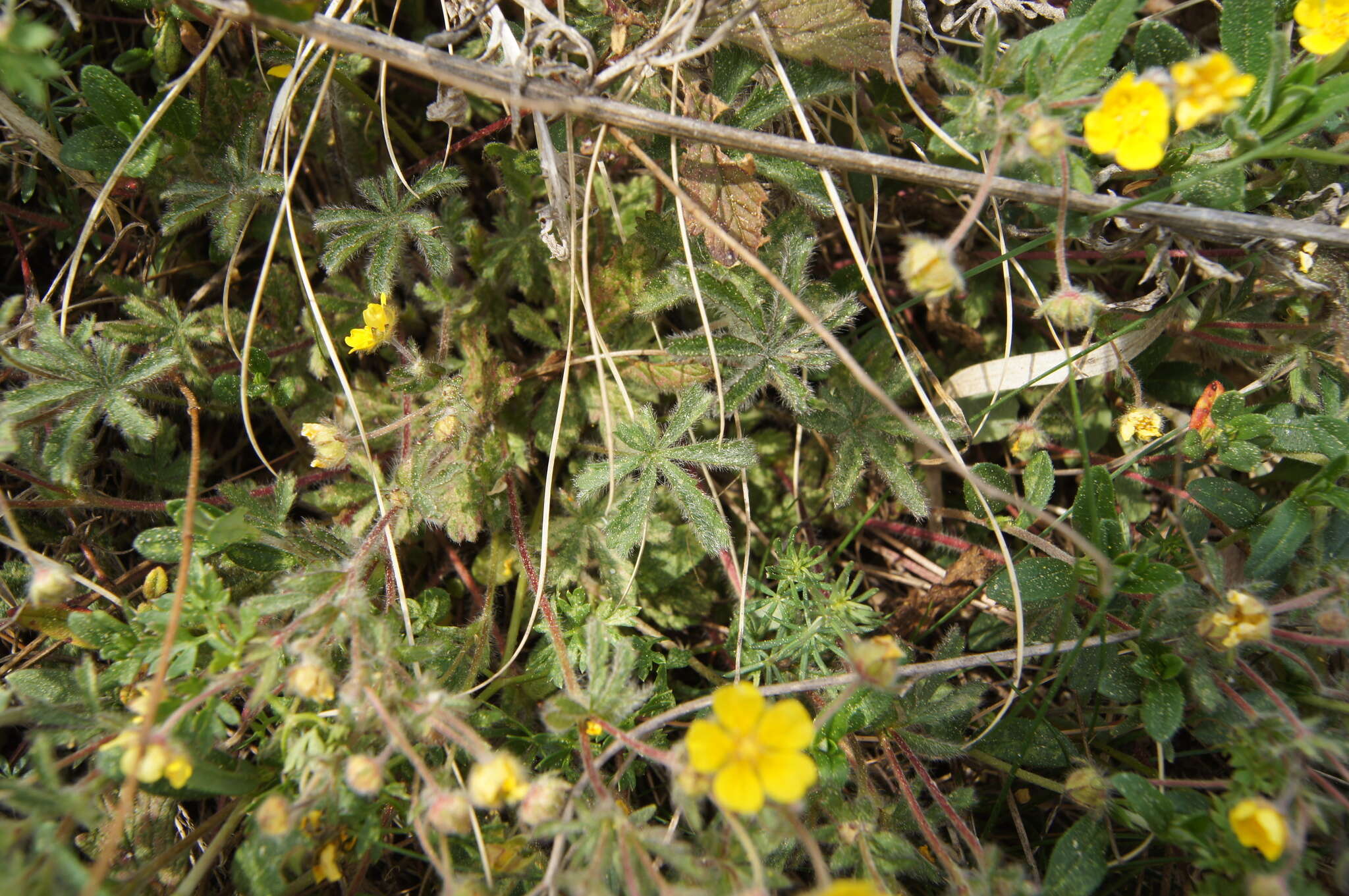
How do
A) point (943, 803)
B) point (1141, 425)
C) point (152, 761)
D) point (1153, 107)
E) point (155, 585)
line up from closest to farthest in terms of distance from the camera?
point (152, 761) → point (1153, 107) → point (943, 803) → point (155, 585) → point (1141, 425)

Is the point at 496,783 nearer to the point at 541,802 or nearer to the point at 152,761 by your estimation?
the point at 541,802

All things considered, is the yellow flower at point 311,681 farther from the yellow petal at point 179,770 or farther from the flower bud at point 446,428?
the flower bud at point 446,428

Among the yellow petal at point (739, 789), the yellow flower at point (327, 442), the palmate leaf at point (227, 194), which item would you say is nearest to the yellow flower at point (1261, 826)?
the yellow petal at point (739, 789)

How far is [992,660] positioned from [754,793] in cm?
121

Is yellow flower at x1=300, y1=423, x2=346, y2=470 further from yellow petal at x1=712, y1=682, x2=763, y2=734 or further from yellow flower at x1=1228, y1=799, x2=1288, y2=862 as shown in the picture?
yellow flower at x1=1228, y1=799, x2=1288, y2=862

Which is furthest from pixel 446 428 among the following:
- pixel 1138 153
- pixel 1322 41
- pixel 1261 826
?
pixel 1322 41

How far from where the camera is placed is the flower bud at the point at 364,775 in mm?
1942

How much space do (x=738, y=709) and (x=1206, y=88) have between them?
198 cm

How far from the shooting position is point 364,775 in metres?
1.95

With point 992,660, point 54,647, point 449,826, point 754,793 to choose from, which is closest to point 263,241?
point 54,647

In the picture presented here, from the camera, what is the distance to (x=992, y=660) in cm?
262

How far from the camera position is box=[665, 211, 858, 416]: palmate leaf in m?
2.78

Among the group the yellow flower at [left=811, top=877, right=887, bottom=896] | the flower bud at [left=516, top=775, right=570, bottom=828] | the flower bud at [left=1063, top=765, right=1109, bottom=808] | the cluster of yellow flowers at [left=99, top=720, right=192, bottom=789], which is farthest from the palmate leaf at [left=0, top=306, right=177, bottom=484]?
the flower bud at [left=1063, top=765, right=1109, bottom=808]

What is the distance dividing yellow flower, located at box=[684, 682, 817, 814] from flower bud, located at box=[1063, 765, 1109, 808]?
101 centimetres
